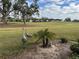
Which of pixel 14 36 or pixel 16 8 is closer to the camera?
pixel 14 36

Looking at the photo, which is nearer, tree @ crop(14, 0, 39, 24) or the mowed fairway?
the mowed fairway

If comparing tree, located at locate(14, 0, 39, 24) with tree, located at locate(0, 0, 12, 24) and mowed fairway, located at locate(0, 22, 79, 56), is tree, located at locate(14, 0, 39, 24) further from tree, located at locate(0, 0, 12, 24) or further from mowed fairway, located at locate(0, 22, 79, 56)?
mowed fairway, located at locate(0, 22, 79, 56)

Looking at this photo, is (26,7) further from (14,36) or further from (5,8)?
(14,36)

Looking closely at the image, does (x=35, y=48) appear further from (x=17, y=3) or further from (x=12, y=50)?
(x=17, y=3)

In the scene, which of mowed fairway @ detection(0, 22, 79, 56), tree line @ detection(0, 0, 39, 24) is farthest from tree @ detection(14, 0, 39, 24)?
mowed fairway @ detection(0, 22, 79, 56)

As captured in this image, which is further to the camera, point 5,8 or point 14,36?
point 5,8

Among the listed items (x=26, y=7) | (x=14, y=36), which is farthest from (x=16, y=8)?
(x=14, y=36)

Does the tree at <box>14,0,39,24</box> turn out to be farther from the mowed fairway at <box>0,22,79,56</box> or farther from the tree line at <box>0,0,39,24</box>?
the mowed fairway at <box>0,22,79,56</box>

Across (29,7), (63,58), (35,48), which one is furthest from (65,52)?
(29,7)

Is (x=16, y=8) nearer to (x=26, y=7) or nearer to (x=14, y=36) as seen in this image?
(x=26, y=7)

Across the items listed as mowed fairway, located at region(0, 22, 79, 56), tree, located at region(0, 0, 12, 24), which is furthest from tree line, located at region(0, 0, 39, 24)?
mowed fairway, located at region(0, 22, 79, 56)

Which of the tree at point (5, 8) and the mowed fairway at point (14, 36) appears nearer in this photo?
the mowed fairway at point (14, 36)

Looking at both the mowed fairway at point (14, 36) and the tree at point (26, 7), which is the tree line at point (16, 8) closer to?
the tree at point (26, 7)

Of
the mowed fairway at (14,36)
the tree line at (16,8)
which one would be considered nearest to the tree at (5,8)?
the tree line at (16,8)
